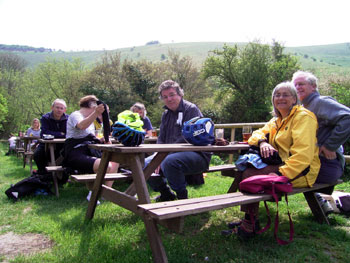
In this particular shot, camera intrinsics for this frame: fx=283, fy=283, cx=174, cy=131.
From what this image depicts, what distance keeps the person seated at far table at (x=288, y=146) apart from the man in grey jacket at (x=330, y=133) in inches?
11.3

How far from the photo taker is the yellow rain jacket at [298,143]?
2574 mm

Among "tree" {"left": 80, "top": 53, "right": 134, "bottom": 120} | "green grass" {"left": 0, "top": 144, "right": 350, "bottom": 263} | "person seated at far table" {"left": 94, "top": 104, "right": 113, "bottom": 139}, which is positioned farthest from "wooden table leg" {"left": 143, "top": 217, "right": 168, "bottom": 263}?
"tree" {"left": 80, "top": 53, "right": 134, "bottom": 120}

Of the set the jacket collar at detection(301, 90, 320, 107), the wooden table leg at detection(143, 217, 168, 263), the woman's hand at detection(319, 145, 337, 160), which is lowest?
the wooden table leg at detection(143, 217, 168, 263)

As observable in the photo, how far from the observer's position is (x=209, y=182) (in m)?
5.43

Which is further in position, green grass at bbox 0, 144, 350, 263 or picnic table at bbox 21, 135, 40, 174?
picnic table at bbox 21, 135, 40, 174

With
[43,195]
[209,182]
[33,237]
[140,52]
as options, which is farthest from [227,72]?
[140,52]

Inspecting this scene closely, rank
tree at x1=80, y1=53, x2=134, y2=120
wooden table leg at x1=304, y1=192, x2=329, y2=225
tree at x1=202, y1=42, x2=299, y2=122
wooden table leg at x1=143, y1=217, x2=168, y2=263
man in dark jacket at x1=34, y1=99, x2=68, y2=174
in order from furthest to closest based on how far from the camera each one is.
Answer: tree at x1=80, y1=53, x2=134, y2=120 < tree at x1=202, y1=42, x2=299, y2=122 < man in dark jacket at x1=34, y1=99, x2=68, y2=174 < wooden table leg at x1=304, y1=192, x2=329, y2=225 < wooden table leg at x1=143, y1=217, x2=168, y2=263

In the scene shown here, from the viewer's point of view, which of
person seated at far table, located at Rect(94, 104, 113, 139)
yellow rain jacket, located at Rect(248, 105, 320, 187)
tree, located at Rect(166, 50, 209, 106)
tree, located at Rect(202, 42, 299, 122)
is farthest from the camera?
tree, located at Rect(166, 50, 209, 106)

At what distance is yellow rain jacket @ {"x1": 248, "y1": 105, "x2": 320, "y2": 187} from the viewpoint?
8.45 feet

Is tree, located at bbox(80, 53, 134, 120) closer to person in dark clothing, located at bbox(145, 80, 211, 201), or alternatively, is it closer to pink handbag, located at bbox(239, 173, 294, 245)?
person in dark clothing, located at bbox(145, 80, 211, 201)

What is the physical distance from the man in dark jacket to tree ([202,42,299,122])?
11415 mm

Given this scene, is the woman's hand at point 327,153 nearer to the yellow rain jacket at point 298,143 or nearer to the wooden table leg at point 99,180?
the yellow rain jacket at point 298,143

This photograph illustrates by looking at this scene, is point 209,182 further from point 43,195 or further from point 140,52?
point 140,52

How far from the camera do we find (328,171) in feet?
10.1
